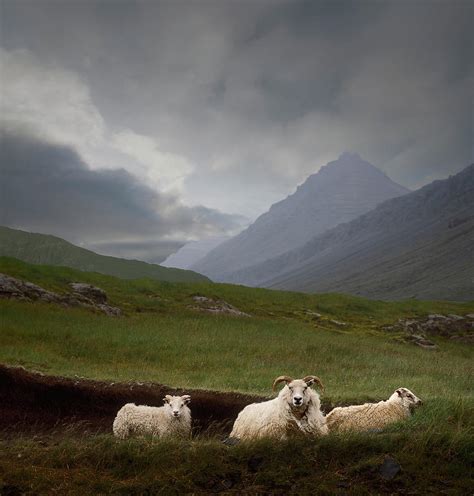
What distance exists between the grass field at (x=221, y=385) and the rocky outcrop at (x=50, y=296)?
7.06 feet

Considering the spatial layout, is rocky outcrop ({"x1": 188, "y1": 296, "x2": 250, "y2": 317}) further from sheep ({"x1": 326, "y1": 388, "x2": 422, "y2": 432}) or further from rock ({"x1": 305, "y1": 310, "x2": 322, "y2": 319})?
sheep ({"x1": 326, "y1": 388, "x2": 422, "y2": 432})

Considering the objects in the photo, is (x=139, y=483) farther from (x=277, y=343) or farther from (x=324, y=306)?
(x=324, y=306)

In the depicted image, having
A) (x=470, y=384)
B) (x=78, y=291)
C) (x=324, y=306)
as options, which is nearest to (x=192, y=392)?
(x=470, y=384)

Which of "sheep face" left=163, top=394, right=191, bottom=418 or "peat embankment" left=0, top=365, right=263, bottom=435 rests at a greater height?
"sheep face" left=163, top=394, right=191, bottom=418

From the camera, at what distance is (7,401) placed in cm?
1814

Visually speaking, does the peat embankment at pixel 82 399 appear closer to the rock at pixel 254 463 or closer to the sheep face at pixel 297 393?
the sheep face at pixel 297 393

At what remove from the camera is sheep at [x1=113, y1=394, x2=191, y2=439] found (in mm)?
14070

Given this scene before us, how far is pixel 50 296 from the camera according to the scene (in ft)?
133

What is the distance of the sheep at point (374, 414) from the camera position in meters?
12.9

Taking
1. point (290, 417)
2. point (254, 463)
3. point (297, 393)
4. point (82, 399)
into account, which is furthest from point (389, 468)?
point (82, 399)

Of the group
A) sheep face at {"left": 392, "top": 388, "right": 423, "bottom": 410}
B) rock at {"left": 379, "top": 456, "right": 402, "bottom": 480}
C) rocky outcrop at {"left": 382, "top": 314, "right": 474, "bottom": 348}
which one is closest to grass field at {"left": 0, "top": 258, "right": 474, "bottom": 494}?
rock at {"left": 379, "top": 456, "right": 402, "bottom": 480}

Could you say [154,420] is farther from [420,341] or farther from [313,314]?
[313,314]

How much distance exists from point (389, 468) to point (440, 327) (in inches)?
2255

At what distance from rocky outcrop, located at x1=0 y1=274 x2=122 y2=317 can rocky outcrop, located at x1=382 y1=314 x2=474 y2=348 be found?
35777mm
